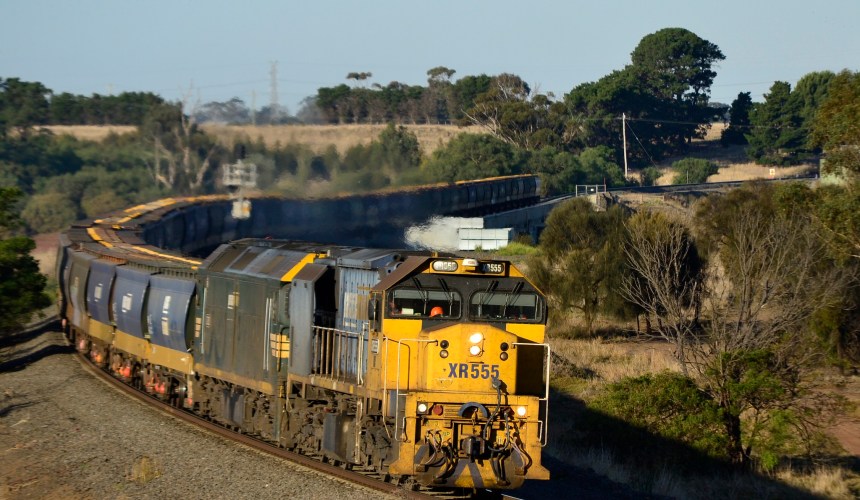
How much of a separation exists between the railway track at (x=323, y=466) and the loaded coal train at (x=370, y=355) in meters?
0.19

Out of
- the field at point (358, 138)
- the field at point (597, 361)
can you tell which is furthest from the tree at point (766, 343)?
the field at point (358, 138)

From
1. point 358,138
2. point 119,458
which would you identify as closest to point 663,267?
point 119,458

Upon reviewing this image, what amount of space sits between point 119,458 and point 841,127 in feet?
65.5

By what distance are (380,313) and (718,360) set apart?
35.2ft

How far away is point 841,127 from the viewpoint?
87.6ft

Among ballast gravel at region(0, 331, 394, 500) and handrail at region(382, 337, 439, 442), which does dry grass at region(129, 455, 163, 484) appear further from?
handrail at region(382, 337, 439, 442)

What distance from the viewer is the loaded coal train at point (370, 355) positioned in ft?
42.4

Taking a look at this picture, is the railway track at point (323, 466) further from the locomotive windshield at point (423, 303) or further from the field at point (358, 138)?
the field at point (358, 138)

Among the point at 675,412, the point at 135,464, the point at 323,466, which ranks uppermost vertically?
the point at 323,466

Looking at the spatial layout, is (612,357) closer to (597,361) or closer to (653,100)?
(597,361)

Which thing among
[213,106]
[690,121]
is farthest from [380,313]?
[690,121]

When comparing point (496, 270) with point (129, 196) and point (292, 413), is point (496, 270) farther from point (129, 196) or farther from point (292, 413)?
point (129, 196)

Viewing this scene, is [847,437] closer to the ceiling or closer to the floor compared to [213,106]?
closer to the floor

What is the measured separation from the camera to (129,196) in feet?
216
